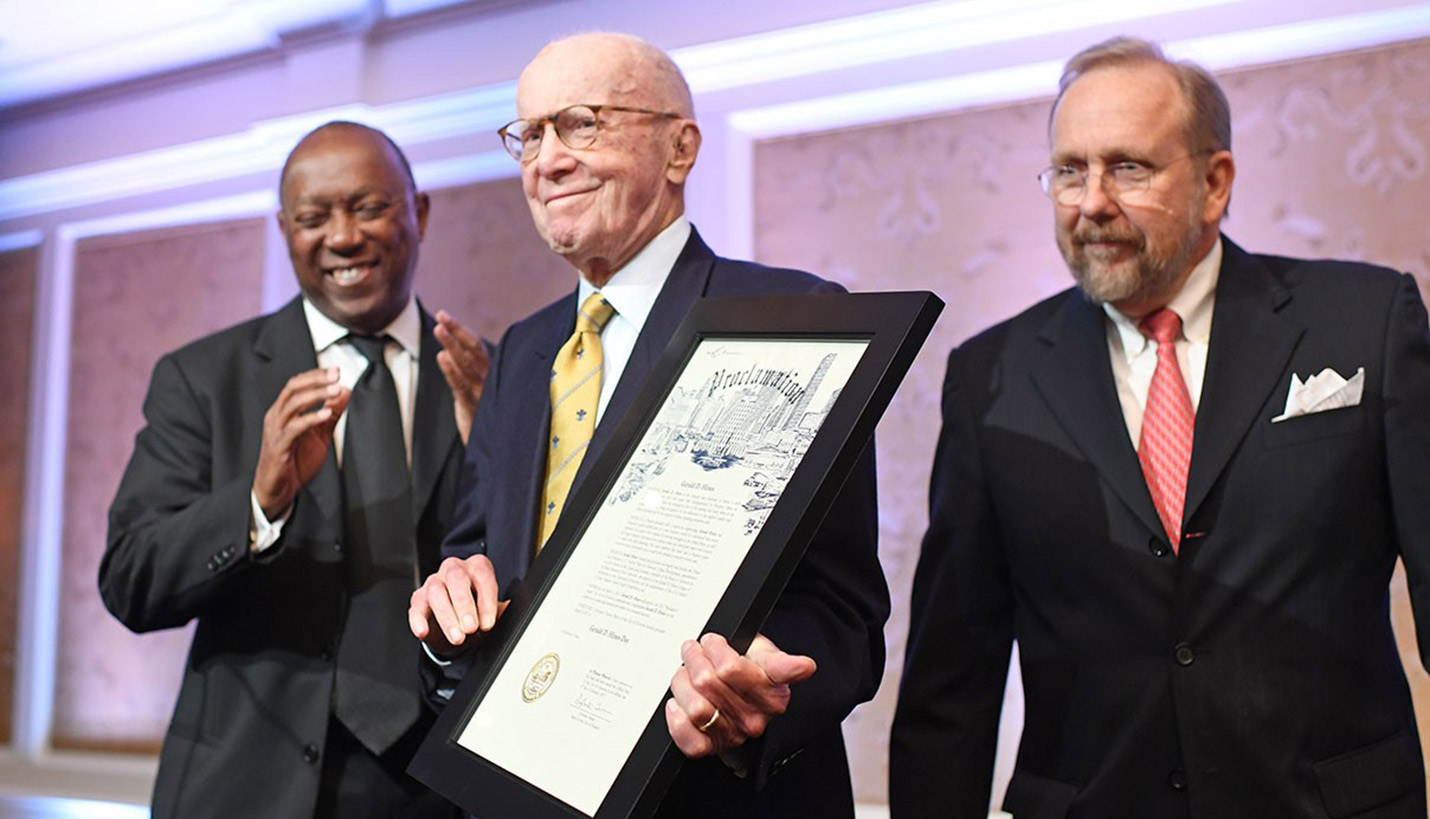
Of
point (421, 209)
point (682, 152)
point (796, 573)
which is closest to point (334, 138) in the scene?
point (421, 209)

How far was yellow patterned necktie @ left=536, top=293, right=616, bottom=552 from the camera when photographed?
1.52 meters

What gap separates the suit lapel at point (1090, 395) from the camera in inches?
63.5

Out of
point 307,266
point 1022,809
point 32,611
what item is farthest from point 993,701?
point 32,611

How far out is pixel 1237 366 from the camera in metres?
1.62

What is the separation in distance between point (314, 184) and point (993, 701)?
136 centimetres

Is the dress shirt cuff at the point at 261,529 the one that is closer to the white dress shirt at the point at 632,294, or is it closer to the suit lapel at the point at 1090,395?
the white dress shirt at the point at 632,294

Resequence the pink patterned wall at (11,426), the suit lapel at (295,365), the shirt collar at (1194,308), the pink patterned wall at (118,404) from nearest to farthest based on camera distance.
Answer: the shirt collar at (1194,308), the suit lapel at (295,365), the pink patterned wall at (118,404), the pink patterned wall at (11,426)

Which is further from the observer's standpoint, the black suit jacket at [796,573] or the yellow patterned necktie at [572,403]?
the yellow patterned necktie at [572,403]

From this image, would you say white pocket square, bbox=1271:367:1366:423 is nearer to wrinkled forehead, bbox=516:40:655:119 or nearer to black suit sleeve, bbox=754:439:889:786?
black suit sleeve, bbox=754:439:889:786

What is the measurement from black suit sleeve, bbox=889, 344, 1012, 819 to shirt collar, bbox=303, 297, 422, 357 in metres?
0.96

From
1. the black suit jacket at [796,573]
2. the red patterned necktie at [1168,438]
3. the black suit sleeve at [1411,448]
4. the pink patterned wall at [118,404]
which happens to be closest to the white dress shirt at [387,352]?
the black suit jacket at [796,573]

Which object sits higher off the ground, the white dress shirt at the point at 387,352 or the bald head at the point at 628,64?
the bald head at the point at 628,64

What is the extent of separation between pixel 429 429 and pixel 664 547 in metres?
0.95

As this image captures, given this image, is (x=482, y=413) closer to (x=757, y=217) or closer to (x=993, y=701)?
(x=993, y=701)
